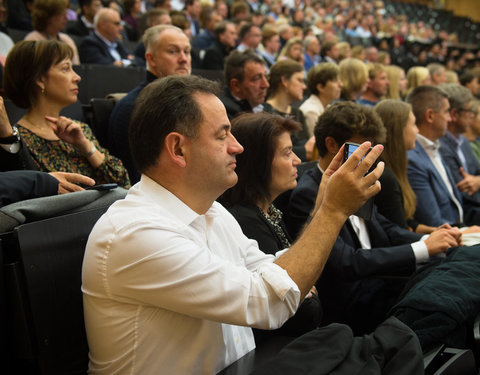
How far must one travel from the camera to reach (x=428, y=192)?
107 inches

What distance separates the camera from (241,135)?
166cm

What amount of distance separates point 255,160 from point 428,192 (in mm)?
1419

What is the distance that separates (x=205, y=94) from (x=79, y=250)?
461 millimetres

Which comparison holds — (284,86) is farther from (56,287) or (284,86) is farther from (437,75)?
(437,75)

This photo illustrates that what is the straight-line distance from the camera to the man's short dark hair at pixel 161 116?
107 centimetres

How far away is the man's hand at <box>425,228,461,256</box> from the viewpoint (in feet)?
6.19

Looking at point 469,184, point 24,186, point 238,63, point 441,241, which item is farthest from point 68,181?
point 469,184

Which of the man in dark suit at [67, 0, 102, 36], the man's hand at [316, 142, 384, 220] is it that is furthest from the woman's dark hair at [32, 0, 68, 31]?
the man's hand at [316, 142, 384, 220]

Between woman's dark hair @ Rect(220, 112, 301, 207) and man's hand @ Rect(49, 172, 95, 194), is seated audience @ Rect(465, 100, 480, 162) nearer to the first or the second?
woman's dark hair @ Rect(220, 112, 301, 207)

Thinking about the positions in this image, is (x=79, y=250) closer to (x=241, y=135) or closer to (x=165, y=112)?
(x=165, y=112)

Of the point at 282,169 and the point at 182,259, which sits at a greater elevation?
the point at 182,259

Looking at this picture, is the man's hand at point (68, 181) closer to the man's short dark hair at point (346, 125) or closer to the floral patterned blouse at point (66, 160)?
the floral patterned blouse at point (66, 160)

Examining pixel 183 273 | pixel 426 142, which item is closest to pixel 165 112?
pixel 183 273

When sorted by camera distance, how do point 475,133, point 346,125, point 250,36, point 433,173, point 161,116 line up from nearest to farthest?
point 161,116 < point 346,125 < point 433,173 < point 475,133 < point 250,36
